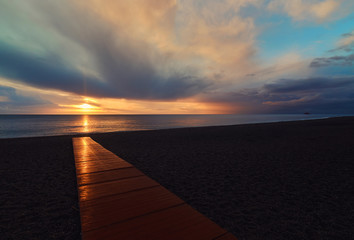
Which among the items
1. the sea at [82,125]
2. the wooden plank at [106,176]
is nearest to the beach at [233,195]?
the wooden plank at [106,176]

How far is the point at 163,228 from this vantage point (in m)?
2.53

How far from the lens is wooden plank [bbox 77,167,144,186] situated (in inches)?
180

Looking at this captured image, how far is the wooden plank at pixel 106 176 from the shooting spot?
4.57 meters

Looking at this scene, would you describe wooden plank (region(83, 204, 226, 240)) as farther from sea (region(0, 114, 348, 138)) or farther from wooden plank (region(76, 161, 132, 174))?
sea (region(0, 114, 348, 138))

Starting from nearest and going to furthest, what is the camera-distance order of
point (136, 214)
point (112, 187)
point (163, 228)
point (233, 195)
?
1. point (163, 228)
2. point (136, 214)
3. point (112, 187)
4. point (233, 195)

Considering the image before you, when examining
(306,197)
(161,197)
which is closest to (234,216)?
(161,197)

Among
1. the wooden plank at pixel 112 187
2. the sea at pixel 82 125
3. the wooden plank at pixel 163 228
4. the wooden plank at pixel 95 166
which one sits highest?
the sea at pixel 82 125

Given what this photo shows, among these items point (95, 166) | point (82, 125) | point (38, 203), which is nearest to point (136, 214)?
point (38, 203)

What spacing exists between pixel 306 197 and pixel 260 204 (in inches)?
68.2

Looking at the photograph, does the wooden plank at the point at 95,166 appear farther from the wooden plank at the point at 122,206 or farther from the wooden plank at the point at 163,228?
the wooden plank at the point at 163,228

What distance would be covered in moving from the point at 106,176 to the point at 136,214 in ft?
8.62

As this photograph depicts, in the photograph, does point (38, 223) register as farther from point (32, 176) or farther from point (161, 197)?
point (32, 176)

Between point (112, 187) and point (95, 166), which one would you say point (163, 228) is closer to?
point (112, 187)

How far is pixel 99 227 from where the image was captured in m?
2.53
